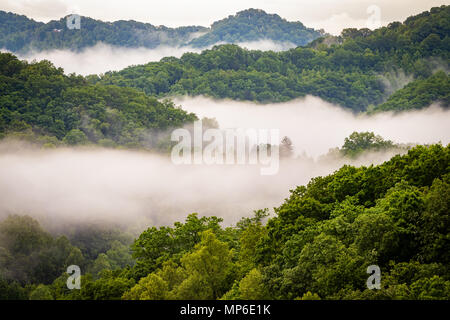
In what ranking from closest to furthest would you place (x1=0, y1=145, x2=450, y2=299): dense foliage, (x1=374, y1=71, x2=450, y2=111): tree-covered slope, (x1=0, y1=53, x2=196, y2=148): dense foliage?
(x1=0, y1=145, x2=450, y2=299): dense foliage → (x1=0, y1=53, x2=196, y2=148): dense foliage → (x1=374, y1=71, x2=450, y2=111): tree-covered slope

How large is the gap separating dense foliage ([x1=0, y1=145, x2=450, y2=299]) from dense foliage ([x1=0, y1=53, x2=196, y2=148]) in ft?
302

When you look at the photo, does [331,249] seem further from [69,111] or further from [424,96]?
[424,96]

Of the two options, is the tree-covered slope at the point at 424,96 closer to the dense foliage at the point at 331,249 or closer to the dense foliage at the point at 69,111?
the dense foliage at the point at 69,111

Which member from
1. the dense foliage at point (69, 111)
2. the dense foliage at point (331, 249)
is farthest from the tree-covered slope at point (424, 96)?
the dense foliage at point (331, 249)

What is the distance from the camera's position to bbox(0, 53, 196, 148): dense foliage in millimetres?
133375

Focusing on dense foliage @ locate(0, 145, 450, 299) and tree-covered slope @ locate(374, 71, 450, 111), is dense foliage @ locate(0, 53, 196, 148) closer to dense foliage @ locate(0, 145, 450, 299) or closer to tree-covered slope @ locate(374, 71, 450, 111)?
tree-covered slope @ locate(374, 71, 450, 111)

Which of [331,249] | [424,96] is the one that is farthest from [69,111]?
[331,249]

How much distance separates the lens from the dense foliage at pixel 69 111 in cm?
13338

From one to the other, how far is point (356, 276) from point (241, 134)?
13900cm

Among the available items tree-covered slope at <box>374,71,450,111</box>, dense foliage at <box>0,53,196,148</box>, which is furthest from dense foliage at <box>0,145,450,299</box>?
tree-covered slope at <box>374,71,450,111</box>

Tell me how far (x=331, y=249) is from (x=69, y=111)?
116 metres

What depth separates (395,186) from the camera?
3669 cm
